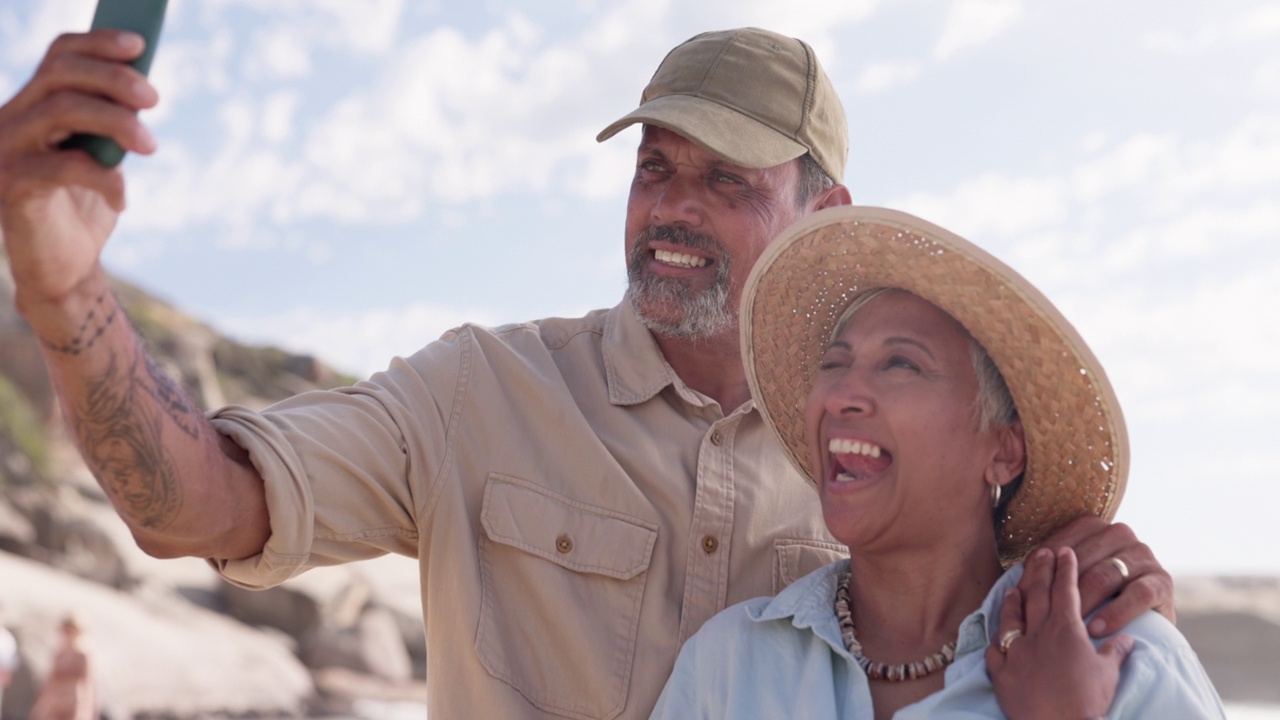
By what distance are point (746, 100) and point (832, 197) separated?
0.42m

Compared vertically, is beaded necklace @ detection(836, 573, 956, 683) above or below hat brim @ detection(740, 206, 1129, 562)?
below

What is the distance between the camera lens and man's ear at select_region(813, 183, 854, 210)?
360cm

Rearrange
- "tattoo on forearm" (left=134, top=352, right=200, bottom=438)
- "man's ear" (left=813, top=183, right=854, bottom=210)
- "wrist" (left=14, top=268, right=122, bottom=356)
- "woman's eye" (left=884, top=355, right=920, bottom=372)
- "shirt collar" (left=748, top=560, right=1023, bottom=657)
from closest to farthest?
1. "wrist" (left=14, top=268, right=122, bottom=356)
2. "tattoo on forearm" (left=134, top=352, right=200, bottom=438)
3. "shirt collar" (left=748, top=560, right=1023, bottom=657)
4. "woman's eye" (left=884, top=355, right=920, bottom=372)
5. "man's ear" (left=813, top=183, right=854, bottom=210)

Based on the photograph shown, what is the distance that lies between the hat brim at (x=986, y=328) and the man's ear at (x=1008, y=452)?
0.02m

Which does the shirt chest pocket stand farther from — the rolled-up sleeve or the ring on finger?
the ring on finger

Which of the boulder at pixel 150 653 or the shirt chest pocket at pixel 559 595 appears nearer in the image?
the shirt chest pocket at pixel 559 595

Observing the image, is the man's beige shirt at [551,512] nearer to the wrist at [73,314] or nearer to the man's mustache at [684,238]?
the man's mustache at [684,238]

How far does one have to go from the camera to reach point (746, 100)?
337 cm

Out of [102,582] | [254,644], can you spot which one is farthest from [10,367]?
[254,644]

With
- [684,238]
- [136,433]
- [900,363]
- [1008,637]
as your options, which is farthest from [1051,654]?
[136,433]

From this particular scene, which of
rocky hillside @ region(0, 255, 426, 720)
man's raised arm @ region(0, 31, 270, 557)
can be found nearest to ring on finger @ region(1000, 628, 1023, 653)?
man's raised arm @ region(0, 31, 270, 557)

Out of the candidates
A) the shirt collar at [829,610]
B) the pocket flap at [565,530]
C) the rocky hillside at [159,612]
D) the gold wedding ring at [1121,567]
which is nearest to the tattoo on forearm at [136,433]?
the pocket flap at [565,530]

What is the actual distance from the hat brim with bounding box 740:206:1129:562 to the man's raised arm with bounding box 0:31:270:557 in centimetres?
118

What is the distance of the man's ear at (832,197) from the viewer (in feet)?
11.8
